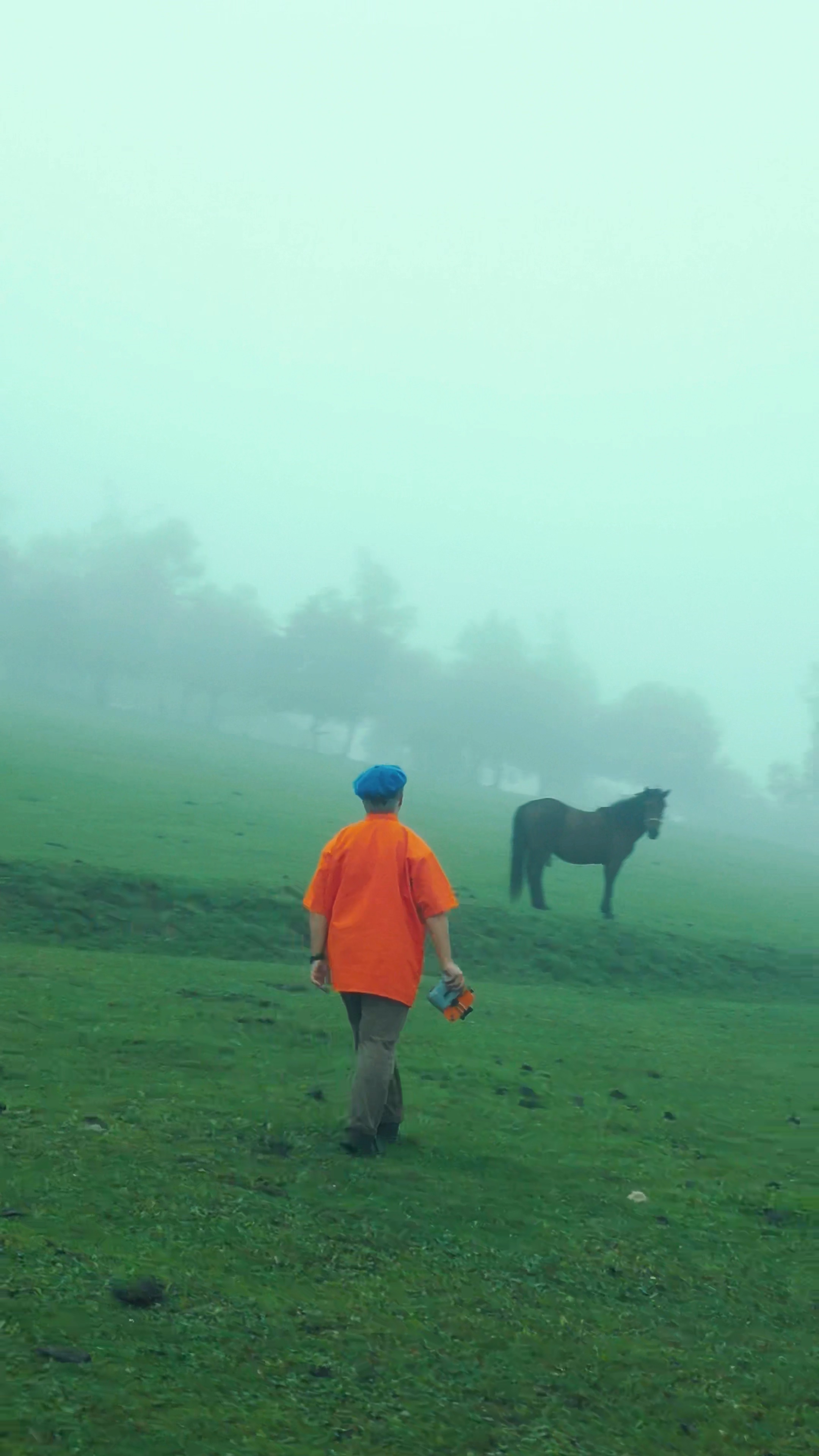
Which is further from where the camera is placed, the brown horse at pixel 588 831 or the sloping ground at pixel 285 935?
the brown horse at pixel 588 831

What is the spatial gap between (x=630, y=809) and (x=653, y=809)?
0.54 meters

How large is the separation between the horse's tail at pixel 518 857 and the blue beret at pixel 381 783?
16296mm

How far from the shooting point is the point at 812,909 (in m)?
34.5

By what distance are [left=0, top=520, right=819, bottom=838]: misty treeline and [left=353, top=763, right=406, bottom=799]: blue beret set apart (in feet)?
256

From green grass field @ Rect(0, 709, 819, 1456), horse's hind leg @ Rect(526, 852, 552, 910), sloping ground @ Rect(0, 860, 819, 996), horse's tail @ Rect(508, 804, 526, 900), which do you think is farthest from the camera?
horse's hind leg @ Rect(526, 852, 552, 910)

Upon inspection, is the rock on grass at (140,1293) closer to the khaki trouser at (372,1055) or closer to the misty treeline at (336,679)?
the khaki trouser at (372,1055)

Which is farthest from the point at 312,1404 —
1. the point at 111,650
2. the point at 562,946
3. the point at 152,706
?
the point at 152,706

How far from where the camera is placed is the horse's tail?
24000 mm

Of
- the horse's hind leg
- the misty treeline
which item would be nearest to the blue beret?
the horse's hind leg

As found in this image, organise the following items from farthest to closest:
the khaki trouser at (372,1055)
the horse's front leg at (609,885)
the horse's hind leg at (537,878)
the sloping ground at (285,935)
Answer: the horse's front leg at (609,885) < the horse's hind leg at (537,878) < the sloping ground at (285,935) < the khaki trouser at (372,1055)

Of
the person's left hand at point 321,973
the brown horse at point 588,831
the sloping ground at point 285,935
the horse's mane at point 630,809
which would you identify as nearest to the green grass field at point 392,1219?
the sloping ground at point 285,935

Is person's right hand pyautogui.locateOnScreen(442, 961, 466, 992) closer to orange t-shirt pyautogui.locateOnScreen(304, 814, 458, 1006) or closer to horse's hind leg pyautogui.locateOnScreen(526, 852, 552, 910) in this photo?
orange t-shirt pyautogui.locateOnScreen(304, 814, 458, 1006)

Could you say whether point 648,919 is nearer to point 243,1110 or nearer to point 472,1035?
point 472,1035

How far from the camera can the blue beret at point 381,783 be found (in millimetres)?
7539
